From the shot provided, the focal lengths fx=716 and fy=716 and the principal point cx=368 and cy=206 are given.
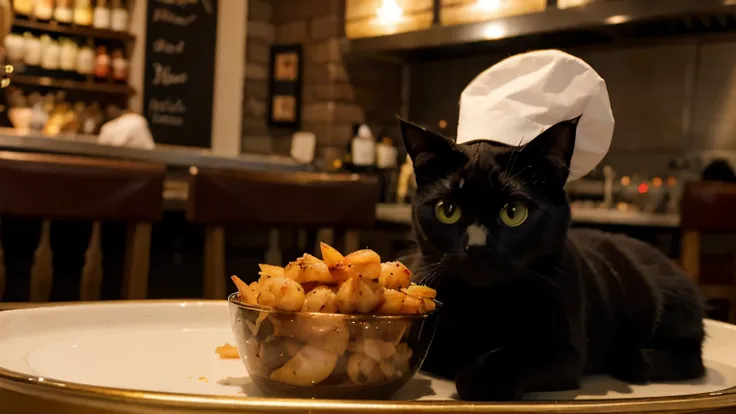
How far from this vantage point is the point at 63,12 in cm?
428

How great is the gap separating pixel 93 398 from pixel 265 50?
15.1ft

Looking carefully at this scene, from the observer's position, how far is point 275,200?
153cm

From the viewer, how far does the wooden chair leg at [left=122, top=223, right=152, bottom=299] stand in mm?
1400

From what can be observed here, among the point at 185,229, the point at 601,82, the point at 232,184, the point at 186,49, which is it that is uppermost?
the point at 186,49

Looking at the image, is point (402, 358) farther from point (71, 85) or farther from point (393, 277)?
point (71, 85)

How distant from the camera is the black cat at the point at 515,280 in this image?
54 centimetres

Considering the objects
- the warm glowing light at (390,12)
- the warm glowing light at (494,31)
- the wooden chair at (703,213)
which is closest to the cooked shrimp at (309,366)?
the wooden chair at (703,213)

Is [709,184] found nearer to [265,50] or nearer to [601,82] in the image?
[601,82]

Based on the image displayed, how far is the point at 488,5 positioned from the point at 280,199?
2.24 m

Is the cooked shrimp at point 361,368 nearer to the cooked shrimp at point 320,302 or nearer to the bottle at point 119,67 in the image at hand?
A: the cooked shrimp at point 320,302

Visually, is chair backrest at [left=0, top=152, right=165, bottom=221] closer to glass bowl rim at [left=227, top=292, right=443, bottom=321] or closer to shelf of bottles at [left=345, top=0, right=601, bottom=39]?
glass bowl rim at [left=227, top=292, right=443, bottom=321]

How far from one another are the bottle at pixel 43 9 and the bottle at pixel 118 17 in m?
0.36

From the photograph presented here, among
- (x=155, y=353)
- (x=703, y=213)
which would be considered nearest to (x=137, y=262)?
(x=155, y=353)

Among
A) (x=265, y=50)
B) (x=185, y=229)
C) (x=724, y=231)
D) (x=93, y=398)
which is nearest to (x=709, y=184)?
(x=724, y=231)
